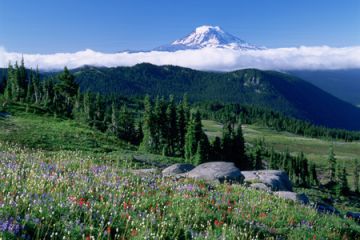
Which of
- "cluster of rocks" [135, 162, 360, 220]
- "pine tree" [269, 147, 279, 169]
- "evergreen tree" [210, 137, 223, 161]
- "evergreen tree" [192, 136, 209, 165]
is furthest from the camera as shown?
"pine tree" [269, 147, 279, 169]

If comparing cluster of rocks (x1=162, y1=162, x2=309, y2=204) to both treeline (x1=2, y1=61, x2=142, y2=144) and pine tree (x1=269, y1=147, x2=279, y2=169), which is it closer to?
treeline (x1=2, y1=61, x2=142, y2=144)

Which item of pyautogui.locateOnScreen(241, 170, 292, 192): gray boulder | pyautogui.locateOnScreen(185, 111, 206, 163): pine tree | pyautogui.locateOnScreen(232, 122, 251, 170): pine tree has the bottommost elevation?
pyautogui.locateOnScreen(232, 122, 251, 170): pine tree

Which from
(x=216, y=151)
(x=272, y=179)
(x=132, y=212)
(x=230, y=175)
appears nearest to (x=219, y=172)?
(x=230, y=175)

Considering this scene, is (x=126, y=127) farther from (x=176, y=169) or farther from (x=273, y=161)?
(x=176, y=169)

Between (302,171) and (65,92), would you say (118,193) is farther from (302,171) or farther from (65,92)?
(302,171)

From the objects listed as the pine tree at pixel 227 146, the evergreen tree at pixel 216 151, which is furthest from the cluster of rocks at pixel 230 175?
the pine tree at pixel 227 146

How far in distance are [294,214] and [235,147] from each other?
267 feet

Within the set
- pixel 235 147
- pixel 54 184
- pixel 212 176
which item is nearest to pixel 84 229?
pixel 54 184

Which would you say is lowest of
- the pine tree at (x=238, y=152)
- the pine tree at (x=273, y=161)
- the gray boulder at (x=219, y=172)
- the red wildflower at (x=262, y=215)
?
the pine tree at (x=273, y=161)

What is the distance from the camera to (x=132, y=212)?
909 cm

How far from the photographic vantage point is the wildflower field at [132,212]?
23.8 ft

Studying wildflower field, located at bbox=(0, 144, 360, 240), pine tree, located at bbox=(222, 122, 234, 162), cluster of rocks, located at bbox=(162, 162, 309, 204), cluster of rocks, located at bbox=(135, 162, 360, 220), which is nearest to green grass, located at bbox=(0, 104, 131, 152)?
cluster of rocks, located at bbox=(162, 162, 309, 204)

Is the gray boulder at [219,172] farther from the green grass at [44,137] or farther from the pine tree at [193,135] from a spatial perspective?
the pine tree at [193,135]

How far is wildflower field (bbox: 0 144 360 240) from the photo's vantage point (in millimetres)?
7268
